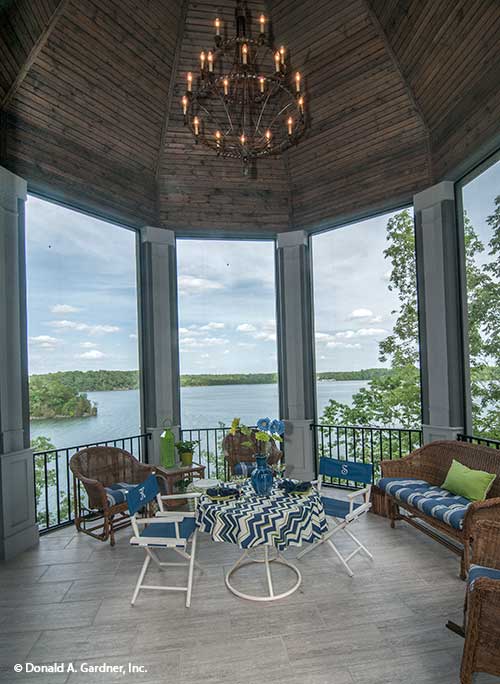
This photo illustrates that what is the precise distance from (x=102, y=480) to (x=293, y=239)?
394cm

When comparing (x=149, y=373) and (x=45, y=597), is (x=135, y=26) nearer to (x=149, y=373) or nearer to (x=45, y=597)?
(x=149, y=373)

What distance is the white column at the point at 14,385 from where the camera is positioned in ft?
12.3

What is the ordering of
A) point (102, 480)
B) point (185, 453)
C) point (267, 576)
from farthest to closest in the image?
1. point (185, 453)
2. point (102, 480)
3. point (267, 576)

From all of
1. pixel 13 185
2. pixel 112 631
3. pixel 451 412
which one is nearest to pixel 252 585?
pixel 112 631

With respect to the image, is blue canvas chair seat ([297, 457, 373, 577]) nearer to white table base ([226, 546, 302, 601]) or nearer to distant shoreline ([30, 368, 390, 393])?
white table base ([226, 546, 302, 601])

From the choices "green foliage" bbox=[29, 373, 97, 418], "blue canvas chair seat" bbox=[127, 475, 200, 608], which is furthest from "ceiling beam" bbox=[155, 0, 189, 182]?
"blue canvas chair seat" bbox=[127, 475, 200, 608]

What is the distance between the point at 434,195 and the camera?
4504mm

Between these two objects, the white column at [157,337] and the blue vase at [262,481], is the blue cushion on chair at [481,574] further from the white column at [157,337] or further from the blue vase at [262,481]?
the white column at [157,337]

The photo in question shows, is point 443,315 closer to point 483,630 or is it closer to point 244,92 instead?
point 244,92

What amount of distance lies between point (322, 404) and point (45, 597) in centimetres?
390

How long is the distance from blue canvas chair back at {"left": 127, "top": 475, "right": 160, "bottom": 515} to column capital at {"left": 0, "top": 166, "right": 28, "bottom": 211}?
2.91 m

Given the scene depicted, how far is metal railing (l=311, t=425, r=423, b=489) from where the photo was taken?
212 inches

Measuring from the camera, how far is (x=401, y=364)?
5.19 m

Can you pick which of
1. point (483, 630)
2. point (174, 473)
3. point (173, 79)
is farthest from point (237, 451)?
point (173, 79)
